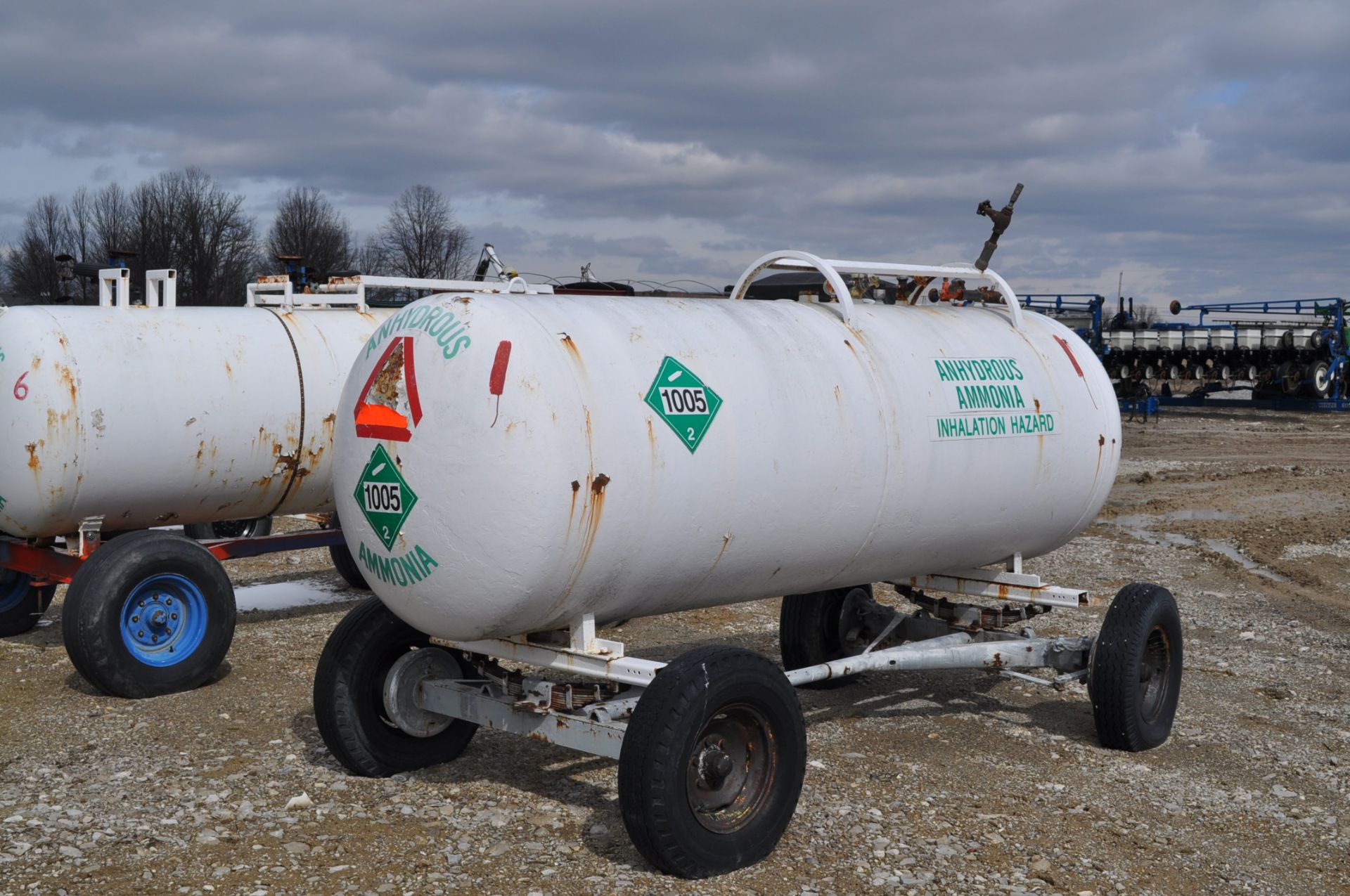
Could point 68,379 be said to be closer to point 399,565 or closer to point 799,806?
Answer: point 399,565

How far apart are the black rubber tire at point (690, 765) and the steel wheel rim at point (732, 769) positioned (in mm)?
16

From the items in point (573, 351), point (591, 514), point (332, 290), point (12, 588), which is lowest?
point (12, 588)

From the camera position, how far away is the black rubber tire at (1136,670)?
6156 mm

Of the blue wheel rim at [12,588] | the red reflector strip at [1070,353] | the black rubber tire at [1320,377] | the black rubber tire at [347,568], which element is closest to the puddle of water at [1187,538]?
the red reflector strip at [1070,353]

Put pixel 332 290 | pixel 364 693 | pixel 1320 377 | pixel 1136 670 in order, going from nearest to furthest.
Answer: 1. pixel 364 693
2. pixel 1136 670
3. pixel 332 290
4. pixel 1320 377

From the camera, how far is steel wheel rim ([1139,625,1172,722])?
6.52 meters

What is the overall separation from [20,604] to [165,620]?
2.12 meters

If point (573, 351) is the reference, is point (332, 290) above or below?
above

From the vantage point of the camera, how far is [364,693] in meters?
5.60

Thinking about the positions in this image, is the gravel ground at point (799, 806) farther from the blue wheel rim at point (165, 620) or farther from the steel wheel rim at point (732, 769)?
the blue wheel rim at point (165, 620)

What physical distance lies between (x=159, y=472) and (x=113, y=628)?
1365 millimetres

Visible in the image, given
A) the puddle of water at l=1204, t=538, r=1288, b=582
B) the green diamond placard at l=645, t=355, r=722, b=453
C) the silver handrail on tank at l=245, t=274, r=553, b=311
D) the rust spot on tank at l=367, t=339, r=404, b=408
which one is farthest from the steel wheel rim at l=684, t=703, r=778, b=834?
the puddle of water at l=1204, t=538, r=1288, b=582

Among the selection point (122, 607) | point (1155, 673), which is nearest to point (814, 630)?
point (1155, 673)

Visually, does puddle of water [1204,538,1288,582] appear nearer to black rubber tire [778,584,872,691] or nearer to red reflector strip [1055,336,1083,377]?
red reflector strip [1055,336,1083,377]
